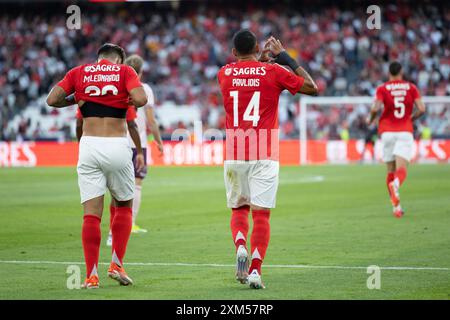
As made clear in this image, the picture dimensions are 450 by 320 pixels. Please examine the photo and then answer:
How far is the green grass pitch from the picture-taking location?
8711 millimetres

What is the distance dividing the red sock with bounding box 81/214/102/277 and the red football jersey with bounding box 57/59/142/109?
1.10 m

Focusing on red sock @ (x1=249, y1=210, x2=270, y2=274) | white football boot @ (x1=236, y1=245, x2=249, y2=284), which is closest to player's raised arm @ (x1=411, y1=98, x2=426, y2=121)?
red sock @ (x1=249, y1=210, x2=270, y2=274)

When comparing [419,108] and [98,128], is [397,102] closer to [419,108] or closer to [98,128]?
[419,108]

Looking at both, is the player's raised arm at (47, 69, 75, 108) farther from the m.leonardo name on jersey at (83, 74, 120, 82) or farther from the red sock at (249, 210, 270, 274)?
the red sock at (249, 210, 270, 274)

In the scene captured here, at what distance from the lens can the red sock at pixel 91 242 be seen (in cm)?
887

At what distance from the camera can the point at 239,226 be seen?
30.5 feet

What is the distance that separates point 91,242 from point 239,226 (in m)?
1.44

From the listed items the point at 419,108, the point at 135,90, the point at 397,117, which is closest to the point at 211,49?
the point at 397,117

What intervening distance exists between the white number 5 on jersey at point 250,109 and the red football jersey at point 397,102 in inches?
318

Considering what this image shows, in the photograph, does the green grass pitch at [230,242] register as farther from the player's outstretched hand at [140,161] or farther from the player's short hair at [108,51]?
the player's short hair at [108,51]

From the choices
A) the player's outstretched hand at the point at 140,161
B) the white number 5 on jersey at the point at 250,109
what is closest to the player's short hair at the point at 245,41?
the white number 5 on jersey at the point at 250,109

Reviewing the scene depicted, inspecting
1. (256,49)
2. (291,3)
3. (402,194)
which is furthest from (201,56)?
(256,49)
